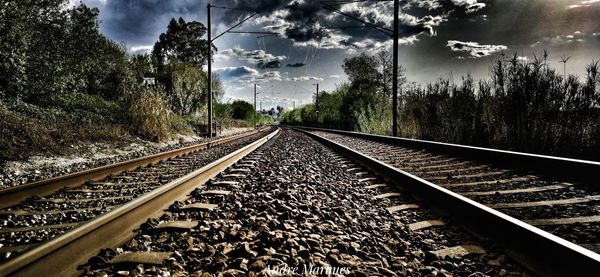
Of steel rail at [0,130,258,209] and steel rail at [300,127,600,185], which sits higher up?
steel rail at [300,127,600,185]

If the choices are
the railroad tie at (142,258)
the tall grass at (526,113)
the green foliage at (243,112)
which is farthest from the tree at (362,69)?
the railroad tie at (142,258)

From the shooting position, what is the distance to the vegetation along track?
184cm

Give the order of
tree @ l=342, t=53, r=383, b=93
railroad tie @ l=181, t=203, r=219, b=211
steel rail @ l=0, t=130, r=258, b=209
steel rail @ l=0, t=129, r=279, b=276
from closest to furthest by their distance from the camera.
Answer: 1. steel rail @ l=0, t=129, r=279, b=276
2. railroad tie @ l=181, t=203, r=219, b=211
3. steel rail @ l=0, t=130, r=258, b=209
4. tree @ l=342, t=53, r=383, b=93

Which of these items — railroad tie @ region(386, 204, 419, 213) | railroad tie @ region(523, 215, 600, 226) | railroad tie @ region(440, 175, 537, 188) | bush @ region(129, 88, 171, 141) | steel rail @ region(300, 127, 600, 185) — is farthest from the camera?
bush @ region(129, 88, 171, 141)

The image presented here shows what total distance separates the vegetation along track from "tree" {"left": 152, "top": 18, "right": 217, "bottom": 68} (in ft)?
175

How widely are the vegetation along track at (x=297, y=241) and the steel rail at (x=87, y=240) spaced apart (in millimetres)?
70

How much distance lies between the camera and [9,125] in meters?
7.52

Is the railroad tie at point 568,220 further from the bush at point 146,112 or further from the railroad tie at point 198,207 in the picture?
the bush at point 146,112

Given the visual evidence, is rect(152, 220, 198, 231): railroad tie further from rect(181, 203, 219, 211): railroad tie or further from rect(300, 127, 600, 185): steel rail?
rect(300, 127, 600, 185): steel rail

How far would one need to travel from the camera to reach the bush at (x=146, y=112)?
12156 millimetres

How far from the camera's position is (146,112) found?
1230 centimetres

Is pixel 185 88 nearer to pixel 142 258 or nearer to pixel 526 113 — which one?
pixel 526 113

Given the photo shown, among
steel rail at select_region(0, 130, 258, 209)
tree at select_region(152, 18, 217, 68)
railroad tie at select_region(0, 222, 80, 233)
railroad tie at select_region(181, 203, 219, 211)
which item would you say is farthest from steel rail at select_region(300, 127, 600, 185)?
tree at select_region(152, 18, 217, 68)

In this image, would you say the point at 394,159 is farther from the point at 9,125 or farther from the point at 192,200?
the point at 9,125
